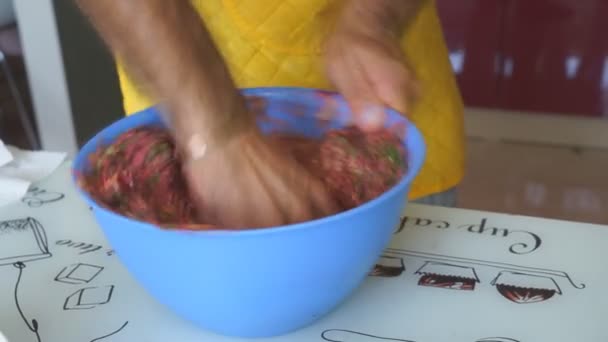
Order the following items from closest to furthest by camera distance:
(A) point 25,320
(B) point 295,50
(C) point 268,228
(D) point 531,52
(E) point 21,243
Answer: (C) point 268,228, (A) point 25,320, (E) point 21,243, (B) point 295,50, (D) point 531,52

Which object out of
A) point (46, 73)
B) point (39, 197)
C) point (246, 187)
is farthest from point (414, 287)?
point (46, 73)

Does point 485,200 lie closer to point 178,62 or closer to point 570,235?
point 570,235

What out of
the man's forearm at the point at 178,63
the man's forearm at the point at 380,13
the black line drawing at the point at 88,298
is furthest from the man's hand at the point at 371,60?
the black line drawing at the point at 88,298

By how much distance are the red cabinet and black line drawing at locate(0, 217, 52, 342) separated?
1477 mm

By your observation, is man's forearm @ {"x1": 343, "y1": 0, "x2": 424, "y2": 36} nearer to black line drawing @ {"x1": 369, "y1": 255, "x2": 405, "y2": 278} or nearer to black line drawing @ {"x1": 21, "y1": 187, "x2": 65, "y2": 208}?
black line drawing @ {"x1": 369, "y1": 255, "x2": 405, "y2": 278}

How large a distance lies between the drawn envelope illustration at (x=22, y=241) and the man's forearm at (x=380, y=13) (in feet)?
1.08

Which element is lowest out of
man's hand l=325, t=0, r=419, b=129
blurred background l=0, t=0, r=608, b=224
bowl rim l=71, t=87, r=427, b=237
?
bowl rim l=71, t=87, r=427, b=237

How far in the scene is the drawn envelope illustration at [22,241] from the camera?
0.61 meters

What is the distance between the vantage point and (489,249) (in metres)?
0.60

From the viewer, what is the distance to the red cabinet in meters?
1.86

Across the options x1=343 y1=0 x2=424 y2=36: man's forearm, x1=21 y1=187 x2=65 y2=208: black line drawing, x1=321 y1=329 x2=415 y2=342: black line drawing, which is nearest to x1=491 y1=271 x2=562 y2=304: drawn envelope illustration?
x1=321 y1=329 x2=415 y2=342: black line drawing

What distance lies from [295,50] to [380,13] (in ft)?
0.54

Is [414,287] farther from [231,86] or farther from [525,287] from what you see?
[231,86]

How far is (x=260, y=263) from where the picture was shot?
0.42 meters
